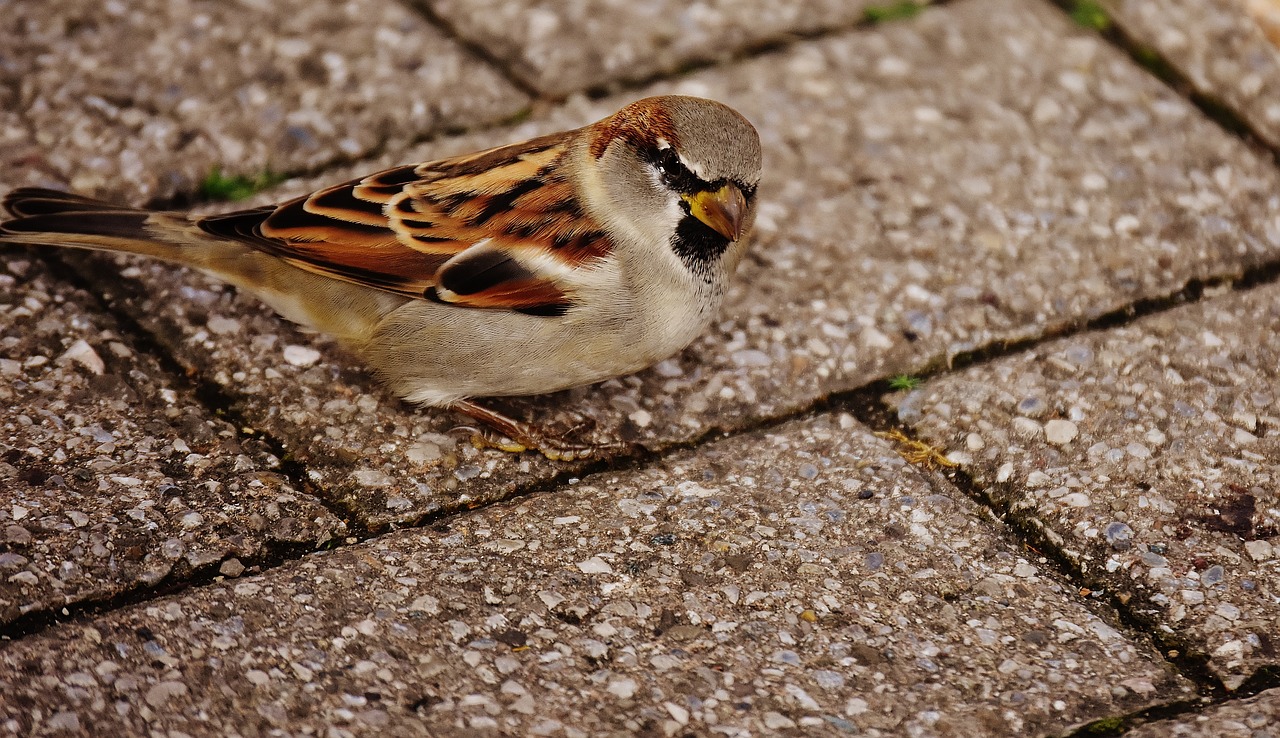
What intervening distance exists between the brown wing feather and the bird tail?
0.50ft

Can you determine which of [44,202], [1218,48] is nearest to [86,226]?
[44,202]

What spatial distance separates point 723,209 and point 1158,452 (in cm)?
132

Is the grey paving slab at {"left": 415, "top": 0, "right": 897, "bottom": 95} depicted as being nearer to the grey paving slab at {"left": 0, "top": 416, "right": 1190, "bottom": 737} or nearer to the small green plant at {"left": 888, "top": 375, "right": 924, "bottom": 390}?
the small green plant at {"left": 888, "top": 375, "right": 924, "bottom": 390}

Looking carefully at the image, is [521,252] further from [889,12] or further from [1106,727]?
[889,12]

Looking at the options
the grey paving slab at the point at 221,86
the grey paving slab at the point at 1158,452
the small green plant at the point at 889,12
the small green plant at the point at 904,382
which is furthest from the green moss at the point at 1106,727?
the small green plant at the point at 889,12

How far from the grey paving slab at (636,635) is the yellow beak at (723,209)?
2.17 feet

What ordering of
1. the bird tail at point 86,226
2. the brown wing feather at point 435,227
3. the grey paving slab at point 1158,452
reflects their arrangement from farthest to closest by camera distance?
the bird tail at point 86,226 < the brown wing feather at point 435,227 < the grey paving slab at point 1158,452

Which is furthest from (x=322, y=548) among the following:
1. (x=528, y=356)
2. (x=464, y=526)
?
(x=528, y=356)

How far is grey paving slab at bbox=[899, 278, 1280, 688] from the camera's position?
3.12 meters

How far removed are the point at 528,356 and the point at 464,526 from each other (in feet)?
1.61

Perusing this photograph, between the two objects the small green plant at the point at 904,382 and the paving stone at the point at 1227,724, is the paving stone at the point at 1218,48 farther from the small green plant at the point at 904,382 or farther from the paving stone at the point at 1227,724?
the paving stone at the point at 1227,724

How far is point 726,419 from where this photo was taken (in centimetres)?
367

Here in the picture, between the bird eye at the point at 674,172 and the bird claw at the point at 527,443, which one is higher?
the bird eye at the point at 674,172

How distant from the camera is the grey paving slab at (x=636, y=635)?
2.71 metres
